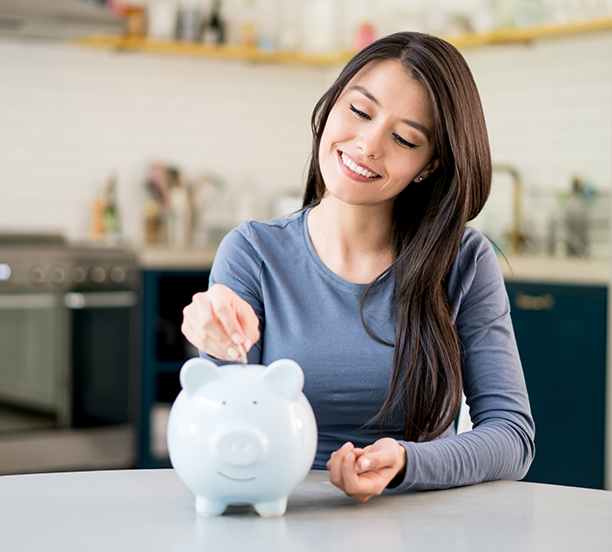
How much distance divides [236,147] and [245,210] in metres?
0.37

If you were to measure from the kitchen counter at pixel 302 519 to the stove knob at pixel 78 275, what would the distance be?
2402 mm

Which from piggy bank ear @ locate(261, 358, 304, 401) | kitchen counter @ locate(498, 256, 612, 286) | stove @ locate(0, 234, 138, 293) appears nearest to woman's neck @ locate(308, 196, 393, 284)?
piggy bank ear @ locate(261, 358, 304, 401)

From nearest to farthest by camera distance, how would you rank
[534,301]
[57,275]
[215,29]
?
[534,301], [57,275], [215,29]

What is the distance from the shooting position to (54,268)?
11.1ft

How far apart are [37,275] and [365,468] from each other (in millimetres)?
2609

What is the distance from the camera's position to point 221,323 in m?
1.01

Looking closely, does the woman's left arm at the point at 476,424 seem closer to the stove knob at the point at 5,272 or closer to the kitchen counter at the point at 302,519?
the kitchen counter at the point at 302,519

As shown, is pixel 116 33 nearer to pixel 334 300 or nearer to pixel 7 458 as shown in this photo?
pixel 7 458

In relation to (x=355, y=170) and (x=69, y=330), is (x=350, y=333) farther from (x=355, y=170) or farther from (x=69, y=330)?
(x=69, y=330)

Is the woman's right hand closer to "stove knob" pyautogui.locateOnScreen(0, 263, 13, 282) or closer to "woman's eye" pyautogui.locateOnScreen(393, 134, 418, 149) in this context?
"woman's eye" pyautogui.locateOnScreen(393, 134, 418, 149)

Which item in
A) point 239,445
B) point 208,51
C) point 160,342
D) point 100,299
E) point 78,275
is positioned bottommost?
point 160,342

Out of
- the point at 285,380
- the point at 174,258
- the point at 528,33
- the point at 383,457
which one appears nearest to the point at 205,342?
the point at 285,380

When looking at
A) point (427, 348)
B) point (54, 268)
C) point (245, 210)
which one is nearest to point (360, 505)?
point (427, 348)

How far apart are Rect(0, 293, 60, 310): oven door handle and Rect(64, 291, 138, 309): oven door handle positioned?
55mm
